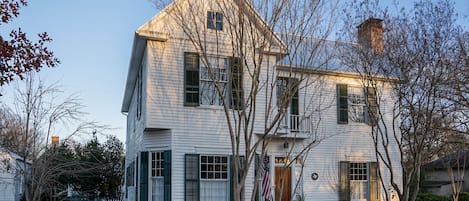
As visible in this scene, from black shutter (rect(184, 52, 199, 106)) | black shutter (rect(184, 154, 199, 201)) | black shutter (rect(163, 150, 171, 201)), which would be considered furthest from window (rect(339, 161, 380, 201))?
black shutter (rect(163, 150, 171, 201))

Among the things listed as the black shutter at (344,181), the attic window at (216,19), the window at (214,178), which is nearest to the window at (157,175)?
the window at (214,178)

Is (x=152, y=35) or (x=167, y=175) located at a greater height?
(x=152, y=35)

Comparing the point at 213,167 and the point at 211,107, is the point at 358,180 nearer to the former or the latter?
the point at 213,167

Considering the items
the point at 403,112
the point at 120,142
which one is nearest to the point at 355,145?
the point at 403,112

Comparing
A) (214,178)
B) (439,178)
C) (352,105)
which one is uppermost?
(352,105)

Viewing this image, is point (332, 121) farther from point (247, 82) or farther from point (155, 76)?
point (155, 76)

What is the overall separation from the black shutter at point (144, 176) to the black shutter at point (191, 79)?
2.14 m

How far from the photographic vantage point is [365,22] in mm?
14742

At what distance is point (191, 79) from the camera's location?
14.5m

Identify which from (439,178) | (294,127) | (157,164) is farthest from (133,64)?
(439,178)

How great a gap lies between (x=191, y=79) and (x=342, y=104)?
6.25 meters

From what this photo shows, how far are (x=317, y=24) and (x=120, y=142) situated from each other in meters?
23.3

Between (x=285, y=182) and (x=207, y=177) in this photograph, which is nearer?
(x=207, y=177)

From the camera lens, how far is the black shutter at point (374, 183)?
1780cm
